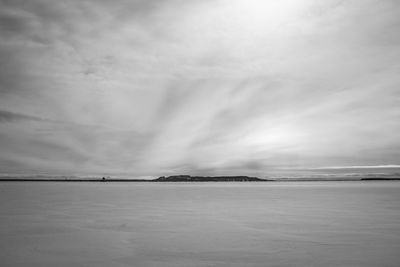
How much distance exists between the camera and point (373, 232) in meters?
12.9

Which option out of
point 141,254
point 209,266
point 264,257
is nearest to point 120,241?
point 141,254

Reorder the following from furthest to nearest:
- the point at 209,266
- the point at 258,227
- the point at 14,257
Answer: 1. the point at 258,227
2. the point at 14,257
3. the point at 209,266

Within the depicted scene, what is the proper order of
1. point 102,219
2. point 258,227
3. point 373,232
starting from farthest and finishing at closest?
point 102,219
point 258,227
point 373,232

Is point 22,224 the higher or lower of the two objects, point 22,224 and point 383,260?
the higher

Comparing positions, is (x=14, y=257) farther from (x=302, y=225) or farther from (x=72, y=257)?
(x=302, y=225)

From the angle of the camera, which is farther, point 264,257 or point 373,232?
point 373,232

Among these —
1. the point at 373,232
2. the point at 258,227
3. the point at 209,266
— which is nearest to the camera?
the point at 209,266

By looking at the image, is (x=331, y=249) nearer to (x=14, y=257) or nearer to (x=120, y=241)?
(x=120, y=241)

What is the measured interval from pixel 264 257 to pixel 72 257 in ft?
18.2

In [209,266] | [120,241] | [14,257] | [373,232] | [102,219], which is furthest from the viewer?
[102,219]

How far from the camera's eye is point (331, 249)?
9938 millimetres

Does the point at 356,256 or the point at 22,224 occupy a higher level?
the point at 22,224

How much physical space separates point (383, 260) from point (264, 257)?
10.4ft

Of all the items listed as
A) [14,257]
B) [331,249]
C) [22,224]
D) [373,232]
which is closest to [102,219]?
[22,224]
